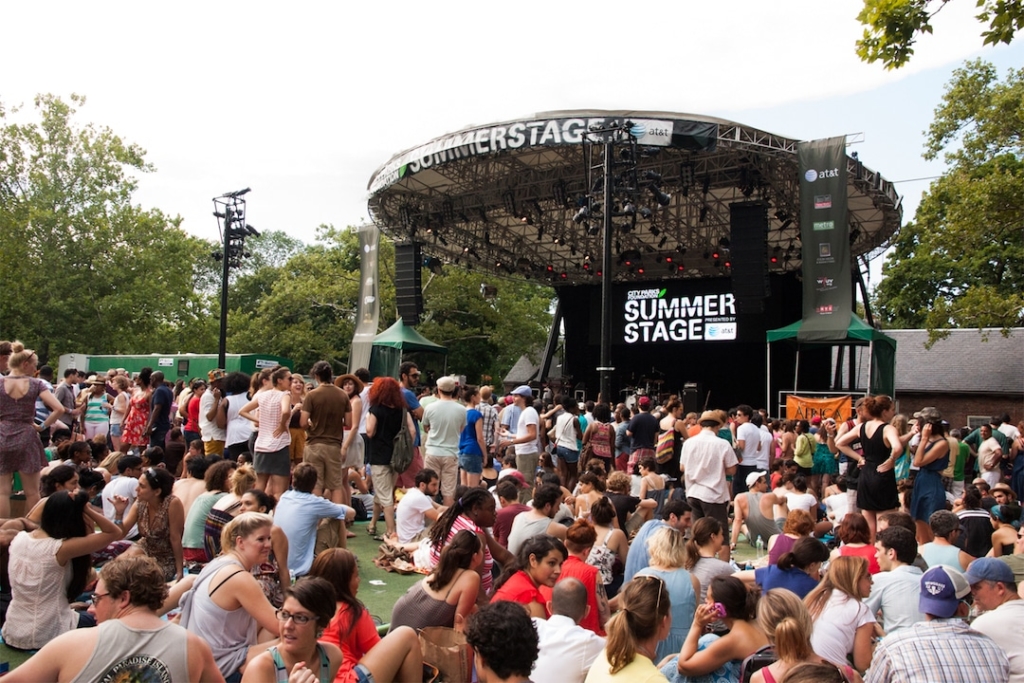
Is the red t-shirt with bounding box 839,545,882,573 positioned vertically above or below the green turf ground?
above

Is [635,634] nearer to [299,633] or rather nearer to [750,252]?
[299,633]

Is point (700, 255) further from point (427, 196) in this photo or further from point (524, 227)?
point (427, 196)

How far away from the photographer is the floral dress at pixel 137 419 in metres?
9.95

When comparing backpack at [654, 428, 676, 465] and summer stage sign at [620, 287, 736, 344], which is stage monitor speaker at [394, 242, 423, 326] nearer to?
summer stage sign at [620, 287, 736, 344]

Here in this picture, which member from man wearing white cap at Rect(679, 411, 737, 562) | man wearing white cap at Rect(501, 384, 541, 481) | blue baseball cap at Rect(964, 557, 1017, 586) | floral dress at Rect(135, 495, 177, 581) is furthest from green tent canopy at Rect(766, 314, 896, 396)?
floral dress at Rect(135, 495, 177, 581)

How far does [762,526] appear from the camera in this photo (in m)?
7.92

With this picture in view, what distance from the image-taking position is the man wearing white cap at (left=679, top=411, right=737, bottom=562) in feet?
22.9

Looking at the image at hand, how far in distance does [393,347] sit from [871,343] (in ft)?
39.2

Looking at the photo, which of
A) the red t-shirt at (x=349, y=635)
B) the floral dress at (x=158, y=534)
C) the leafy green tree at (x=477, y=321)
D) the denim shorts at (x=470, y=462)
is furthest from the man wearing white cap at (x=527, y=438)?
the leafy green tree at (x=477, y=321)

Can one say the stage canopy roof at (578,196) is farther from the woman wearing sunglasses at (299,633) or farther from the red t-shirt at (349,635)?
the woman wearing sunglasses at (299,633)

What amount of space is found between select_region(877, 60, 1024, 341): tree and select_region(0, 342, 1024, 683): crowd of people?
333 inches

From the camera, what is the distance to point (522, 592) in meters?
3.94

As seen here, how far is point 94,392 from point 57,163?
25173 mm

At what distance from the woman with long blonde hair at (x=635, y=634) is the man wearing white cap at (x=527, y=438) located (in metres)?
5.98
